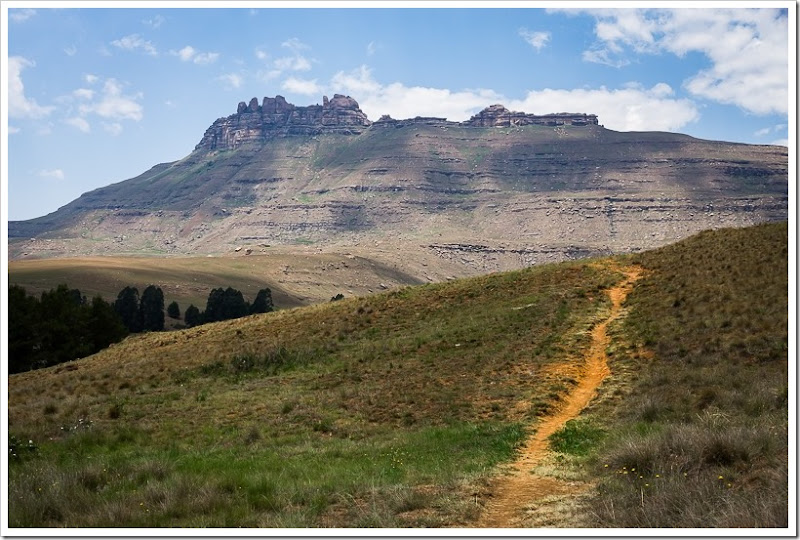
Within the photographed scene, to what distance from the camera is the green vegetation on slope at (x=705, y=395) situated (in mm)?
8539

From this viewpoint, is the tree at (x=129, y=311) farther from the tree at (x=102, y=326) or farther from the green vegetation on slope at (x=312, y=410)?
the green vegetation on slope at (x=312, y=410)

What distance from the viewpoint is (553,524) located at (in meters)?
9.09

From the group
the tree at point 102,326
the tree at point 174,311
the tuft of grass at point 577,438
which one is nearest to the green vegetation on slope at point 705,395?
the tuft of grass at point 577,438

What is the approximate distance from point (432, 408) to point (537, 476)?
7154 mm

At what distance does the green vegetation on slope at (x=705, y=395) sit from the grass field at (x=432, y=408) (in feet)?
0.19

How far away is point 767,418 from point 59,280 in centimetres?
18418

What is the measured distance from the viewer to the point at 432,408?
1895 cm

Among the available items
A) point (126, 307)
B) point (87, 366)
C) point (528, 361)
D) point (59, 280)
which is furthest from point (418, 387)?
point (59, 280)

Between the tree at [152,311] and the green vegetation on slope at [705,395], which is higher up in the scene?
the green vegetation on slope at [705,395]

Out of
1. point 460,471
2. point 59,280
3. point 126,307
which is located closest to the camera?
point 460,471

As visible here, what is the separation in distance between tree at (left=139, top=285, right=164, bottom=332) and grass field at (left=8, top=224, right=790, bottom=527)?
65.2m

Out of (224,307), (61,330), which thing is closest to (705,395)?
(61,330)

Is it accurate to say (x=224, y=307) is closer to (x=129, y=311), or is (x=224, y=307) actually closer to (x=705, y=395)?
(x=129, y=311)

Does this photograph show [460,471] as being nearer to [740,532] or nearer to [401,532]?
[401,532]
